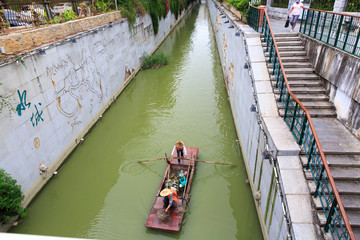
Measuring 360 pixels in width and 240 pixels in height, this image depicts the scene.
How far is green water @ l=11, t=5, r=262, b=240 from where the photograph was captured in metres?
7.33

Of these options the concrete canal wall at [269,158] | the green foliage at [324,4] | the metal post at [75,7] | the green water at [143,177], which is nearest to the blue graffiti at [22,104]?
the green water at [143,177]

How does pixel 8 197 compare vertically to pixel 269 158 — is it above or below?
below

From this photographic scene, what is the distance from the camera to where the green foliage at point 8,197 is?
6.39m

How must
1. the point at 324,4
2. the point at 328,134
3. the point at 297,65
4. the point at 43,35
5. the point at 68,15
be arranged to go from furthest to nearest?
the point at 324,4 → the point at 68,15 → the point at 43,35 → the point at 297,65 → the point at 328,134

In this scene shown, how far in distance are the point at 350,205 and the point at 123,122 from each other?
1027 centimetres

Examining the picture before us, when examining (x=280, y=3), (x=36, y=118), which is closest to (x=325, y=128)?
(x=36, y=118)

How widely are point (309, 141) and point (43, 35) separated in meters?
9.73

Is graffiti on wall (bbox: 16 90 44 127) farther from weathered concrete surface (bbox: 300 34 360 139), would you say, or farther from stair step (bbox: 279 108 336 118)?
weathered concrete surface (bbox: 300 34 360 139)

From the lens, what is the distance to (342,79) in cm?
654

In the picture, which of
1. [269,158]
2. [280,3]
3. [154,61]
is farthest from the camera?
[154,61]

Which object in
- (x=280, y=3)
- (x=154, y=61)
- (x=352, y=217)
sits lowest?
(x=154, y=61)

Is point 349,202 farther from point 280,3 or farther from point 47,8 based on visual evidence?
point 280,3

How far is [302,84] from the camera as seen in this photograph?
25.4ft

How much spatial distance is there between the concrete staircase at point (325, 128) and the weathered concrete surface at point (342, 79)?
0.23 metres
